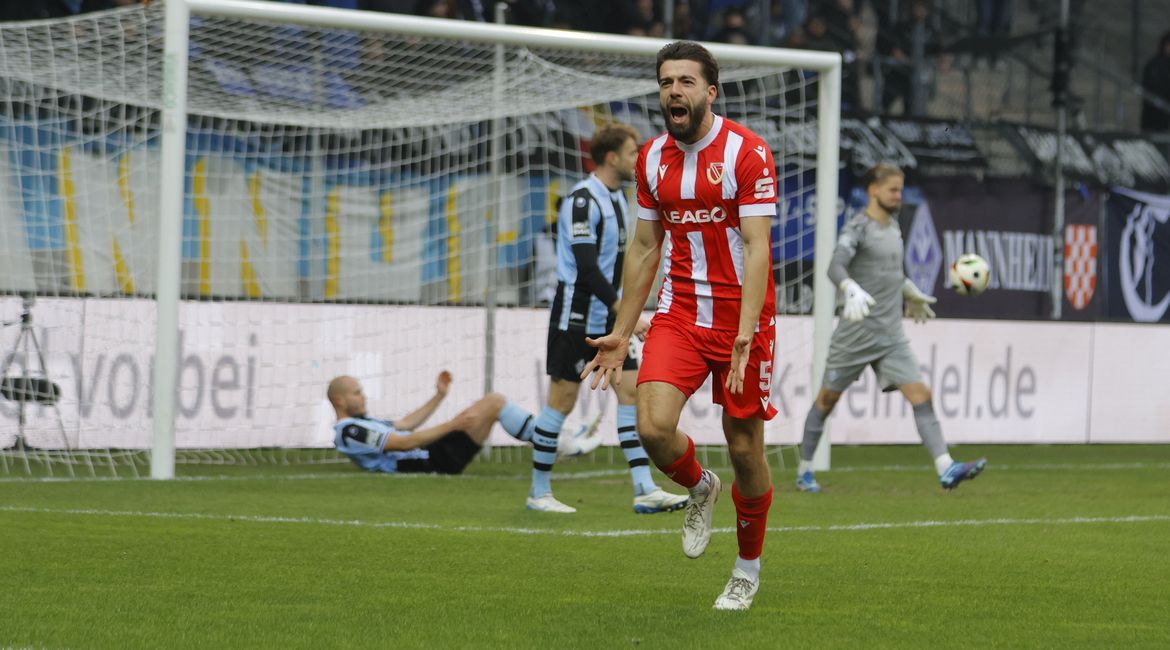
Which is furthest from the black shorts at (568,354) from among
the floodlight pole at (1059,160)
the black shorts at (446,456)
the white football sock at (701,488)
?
the floodlight pole at (1059,160)

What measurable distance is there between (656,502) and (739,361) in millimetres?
3543

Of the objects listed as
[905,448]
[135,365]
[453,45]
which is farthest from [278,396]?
[905,448]

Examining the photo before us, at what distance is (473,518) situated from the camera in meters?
9.05

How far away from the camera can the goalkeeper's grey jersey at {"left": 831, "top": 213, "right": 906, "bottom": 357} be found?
436 inches

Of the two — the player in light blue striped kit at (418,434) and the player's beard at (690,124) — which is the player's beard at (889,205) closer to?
the player in light blue striped kit at (418,434)

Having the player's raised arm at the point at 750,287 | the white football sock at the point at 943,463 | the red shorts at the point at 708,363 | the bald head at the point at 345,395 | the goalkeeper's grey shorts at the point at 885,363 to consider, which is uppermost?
the player's raised arm at the point at 750,287

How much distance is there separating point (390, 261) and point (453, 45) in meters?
2.01

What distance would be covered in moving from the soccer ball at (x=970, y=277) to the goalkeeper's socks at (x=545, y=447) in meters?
3.56

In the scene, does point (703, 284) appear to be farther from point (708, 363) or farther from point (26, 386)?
point (26, 386)

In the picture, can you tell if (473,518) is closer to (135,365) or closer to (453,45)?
(135,365)

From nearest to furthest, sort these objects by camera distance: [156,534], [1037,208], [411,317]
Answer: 1. [156,534]
2. [411,317]
3. [1037,208]

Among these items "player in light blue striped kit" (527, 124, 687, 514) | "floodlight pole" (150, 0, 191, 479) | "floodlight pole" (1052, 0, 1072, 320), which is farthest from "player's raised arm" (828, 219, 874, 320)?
"floodlight pole" (1052, 0, 1072, 320)

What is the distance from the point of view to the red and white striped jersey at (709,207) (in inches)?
234

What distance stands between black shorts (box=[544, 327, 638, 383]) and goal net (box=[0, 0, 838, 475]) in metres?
2.96
